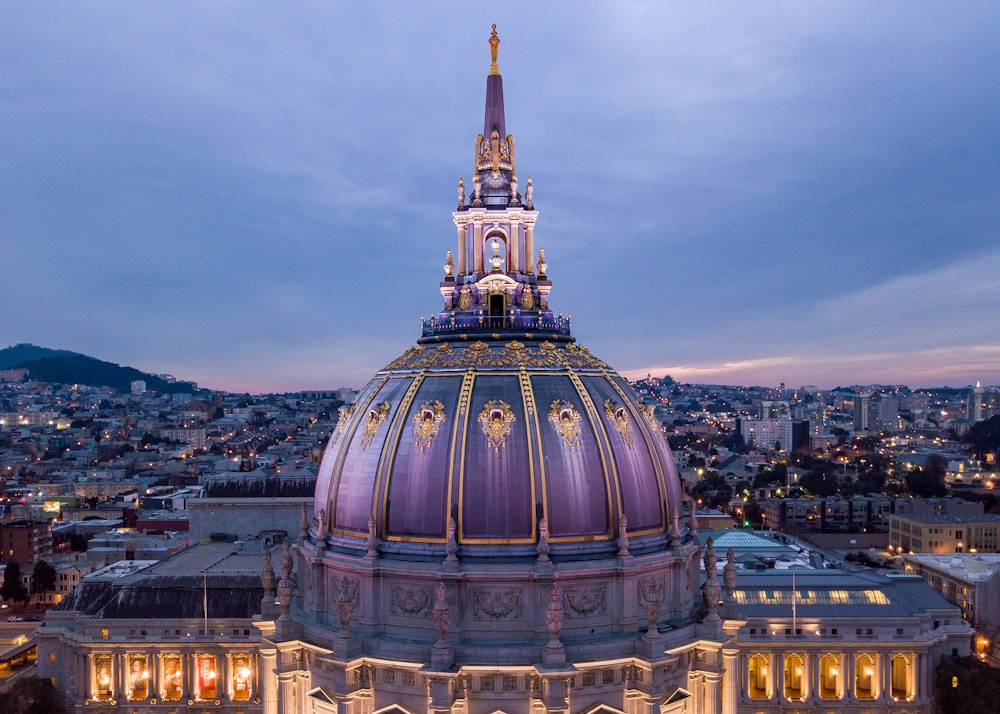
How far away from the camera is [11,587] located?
102 m

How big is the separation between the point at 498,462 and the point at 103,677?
4494cm

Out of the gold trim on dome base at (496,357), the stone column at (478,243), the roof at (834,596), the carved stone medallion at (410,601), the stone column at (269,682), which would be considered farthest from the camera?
the roof at (834,596)

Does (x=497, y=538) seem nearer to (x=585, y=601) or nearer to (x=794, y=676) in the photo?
(x=585, y=601)

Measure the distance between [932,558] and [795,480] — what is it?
79.6 meters

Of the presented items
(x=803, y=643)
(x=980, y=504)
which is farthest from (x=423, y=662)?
(x=980, y=504)

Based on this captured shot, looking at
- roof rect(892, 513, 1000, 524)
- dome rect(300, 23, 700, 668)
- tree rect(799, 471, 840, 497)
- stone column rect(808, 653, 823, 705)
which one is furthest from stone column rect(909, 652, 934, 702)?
tree rect(799, 471, 840, 497)

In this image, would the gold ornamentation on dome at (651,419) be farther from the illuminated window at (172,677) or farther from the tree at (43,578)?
the tree at (43,578)

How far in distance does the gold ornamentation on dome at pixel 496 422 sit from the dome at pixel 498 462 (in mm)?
51

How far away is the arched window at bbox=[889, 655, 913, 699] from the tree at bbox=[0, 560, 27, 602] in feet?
299

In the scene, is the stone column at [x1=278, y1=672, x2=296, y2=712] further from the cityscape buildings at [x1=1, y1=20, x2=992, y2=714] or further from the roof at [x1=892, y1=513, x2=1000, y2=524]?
the roof at [x1=892, y1=513, x2=1000, y2=524]

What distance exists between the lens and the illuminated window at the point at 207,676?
63844mm

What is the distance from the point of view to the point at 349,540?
3653 centimetres

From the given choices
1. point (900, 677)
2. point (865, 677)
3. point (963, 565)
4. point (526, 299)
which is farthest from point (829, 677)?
point (526, 299)

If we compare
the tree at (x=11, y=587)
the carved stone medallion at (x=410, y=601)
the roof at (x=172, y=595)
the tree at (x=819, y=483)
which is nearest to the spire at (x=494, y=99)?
the carved stone medallion at (x=410, y=601)
